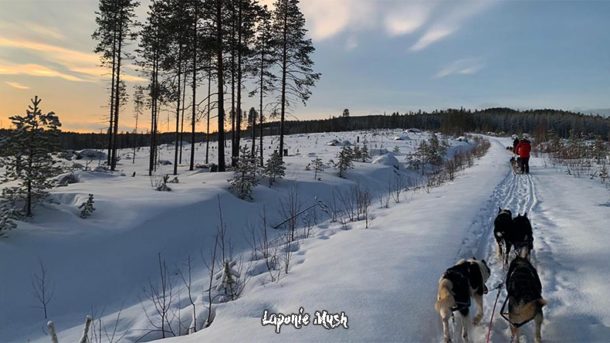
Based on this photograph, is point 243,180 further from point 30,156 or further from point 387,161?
point 387,161

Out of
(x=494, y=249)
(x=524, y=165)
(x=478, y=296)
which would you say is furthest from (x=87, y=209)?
(x=524, y=165)

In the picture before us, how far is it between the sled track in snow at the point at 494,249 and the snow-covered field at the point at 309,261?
1.0 inches

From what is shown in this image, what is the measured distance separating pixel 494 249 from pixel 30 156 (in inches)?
368

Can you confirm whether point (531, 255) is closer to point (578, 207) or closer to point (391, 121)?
point (578, 207)

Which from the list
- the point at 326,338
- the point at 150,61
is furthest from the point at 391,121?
the point at 326,338

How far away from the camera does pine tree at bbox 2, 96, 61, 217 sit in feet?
25.5

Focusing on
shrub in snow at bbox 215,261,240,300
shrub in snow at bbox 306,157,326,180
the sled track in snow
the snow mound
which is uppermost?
the snow mound

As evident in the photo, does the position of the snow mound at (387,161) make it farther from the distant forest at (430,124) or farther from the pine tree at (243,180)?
the distant forest at (430,124)

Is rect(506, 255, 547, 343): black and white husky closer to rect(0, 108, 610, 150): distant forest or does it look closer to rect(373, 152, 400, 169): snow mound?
rect(373, 152, 400, 169): snow mound

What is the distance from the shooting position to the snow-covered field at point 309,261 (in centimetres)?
385

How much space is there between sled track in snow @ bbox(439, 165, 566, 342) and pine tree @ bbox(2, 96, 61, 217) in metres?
8.50

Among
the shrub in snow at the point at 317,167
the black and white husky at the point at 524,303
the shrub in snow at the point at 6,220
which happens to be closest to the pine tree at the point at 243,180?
the shrub in snow at the point at 317,167

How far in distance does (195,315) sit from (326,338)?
213 cm

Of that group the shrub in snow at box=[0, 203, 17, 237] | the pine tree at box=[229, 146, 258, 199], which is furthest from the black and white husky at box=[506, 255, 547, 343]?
the pine tree at box=[229, 146, 258, 199]
